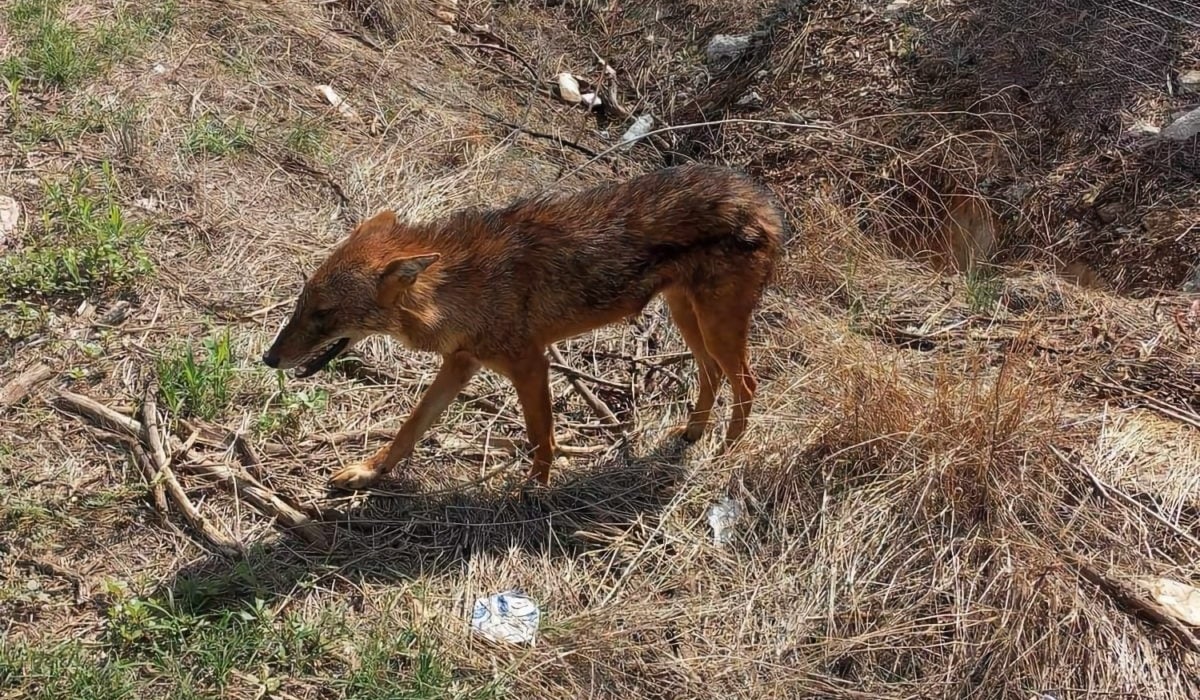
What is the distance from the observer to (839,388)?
16.1 feet

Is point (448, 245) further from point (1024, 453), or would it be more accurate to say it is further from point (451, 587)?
point (1024, 453)

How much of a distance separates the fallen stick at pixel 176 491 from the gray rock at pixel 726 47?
6.02 meters

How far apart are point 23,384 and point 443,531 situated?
210 centimetres

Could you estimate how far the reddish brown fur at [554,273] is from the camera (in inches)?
180

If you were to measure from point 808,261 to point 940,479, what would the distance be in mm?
2570

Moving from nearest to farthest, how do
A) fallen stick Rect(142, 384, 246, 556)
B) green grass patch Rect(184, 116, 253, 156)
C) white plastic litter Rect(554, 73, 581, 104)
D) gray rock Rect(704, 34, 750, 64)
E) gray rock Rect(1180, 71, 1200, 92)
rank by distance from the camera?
1. fallen stick Rect(142, 384, 246, 556)
2. green grass patch Rect(184, 116, 253, 156)
3. gray rock Rect(1180, 71, 1200, 92)
4. white plastic litter Rect(554, 73, 581, 104)
5. gray rock Rect(704, 34, 750, 64)

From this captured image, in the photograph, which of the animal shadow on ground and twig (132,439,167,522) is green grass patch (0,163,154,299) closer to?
twig (132,439,167,522)

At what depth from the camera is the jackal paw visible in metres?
4.67

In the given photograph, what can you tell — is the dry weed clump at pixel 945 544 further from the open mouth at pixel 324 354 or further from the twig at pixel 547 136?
the twig at pixel 547 136

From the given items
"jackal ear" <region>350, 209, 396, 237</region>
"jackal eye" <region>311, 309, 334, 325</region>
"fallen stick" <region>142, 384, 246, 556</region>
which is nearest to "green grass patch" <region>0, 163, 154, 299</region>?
"fallen stick" <region>142, 384, 246, 556</region>

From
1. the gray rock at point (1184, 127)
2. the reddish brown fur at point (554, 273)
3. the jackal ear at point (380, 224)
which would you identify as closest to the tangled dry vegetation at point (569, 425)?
the gray rock at point (1184, 127)

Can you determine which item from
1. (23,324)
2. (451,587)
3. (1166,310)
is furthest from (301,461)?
(1166,310)

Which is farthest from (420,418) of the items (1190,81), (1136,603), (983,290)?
(1190,81)

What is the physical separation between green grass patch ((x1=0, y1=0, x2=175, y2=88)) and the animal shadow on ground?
4026mm
